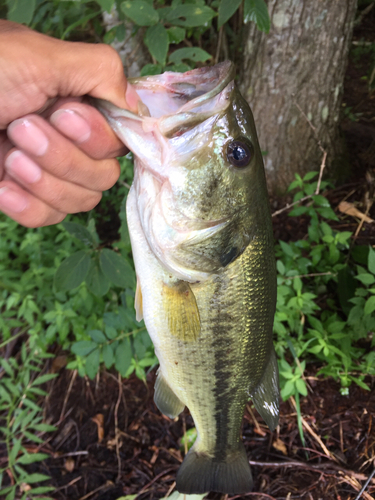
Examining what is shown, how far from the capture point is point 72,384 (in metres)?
2.72

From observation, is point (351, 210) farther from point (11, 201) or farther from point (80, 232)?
point (11, 201)

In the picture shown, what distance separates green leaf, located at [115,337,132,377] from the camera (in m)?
1.85

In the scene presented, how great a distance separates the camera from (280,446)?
2250 millimetres

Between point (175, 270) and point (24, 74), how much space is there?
0.80 metres

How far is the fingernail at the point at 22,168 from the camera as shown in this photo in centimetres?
108

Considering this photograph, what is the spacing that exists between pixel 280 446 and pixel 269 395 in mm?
1142

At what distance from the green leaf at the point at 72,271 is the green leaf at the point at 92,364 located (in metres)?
0.51

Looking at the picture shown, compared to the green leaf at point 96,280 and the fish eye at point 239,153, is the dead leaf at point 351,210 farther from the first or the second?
the green leaf at point 96,280

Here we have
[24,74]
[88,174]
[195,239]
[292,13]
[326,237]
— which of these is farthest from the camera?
[292,13]

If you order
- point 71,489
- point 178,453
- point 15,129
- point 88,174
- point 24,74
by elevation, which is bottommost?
point 71,489

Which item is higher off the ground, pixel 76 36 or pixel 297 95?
pixel 76 36

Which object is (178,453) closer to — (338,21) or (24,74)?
(24,74)

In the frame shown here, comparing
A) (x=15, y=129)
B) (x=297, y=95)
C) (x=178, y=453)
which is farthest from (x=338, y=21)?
(x=178, y=453)

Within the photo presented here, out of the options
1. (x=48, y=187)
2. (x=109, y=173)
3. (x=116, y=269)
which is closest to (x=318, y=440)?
(x=116, y=269)
